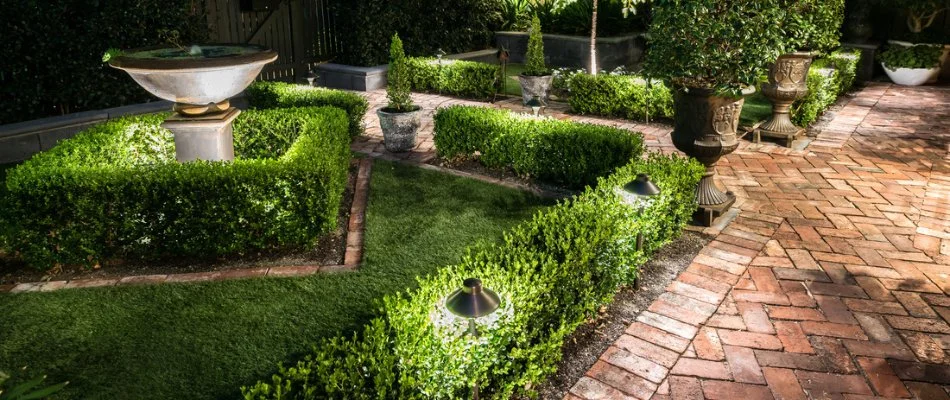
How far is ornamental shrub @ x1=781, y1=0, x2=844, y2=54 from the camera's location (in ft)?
19.3

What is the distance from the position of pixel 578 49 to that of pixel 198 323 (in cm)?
1262

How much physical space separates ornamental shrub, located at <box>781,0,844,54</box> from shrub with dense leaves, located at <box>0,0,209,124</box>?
886cm

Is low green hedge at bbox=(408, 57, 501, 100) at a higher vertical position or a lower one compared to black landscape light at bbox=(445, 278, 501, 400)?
higher

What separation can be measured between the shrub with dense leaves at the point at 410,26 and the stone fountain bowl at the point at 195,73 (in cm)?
730

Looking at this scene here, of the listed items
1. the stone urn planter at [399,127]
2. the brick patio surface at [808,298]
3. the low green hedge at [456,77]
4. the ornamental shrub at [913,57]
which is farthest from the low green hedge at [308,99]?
the ornamental shrub at [913,57]

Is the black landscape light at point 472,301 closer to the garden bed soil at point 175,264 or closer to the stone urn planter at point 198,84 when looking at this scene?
the garden bed soil at point 175,264

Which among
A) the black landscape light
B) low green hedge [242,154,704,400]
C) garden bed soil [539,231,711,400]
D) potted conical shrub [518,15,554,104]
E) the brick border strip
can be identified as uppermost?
potted conical shrub [518,15,554,104]

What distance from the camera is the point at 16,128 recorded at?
870 cm

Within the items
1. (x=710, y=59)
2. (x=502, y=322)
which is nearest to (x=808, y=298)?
(x=710, y=59)

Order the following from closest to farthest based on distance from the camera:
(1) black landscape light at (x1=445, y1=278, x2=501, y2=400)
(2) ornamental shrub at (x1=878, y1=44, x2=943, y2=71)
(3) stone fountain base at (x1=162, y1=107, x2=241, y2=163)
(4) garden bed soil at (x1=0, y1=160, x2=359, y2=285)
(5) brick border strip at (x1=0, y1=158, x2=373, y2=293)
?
(1) black landscape light at (x1=445, y1=278, x2=501, y2=400), (5) brick border strip at (x1=0, y1=158, x2=373, y2=293), (4) garden bed soil at (x1=0, y1=160, x2=359, y2=285), (3) stone fountain base at (x1=162, y1=107, x2=241, y2=163), (2) ornamental shrub at (x1=878, y1=44, x2=943, y2=71)

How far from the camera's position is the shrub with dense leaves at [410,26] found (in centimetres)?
1338

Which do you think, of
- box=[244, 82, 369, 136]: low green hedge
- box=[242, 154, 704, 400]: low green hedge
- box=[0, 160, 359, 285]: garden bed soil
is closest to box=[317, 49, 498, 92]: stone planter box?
box=[244, 82, 369, 136]: low green hedge

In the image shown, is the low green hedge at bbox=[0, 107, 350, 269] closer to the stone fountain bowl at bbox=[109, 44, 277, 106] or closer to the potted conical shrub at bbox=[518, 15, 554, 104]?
the stone fountain bowl at bbox=[109, 44, 277, 106]

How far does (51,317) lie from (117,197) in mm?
1046
